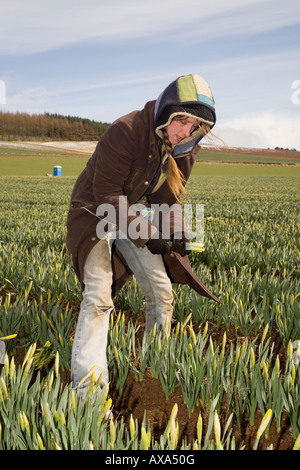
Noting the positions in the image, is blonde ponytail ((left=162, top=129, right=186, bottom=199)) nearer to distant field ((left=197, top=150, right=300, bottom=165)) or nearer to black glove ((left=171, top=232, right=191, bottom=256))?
black glove ((left=171, top=232, right=191, bottom=256))

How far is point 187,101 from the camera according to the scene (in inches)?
87.7

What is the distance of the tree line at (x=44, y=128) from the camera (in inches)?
4281

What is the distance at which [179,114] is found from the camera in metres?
2.26

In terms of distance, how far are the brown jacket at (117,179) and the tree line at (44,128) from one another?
109962 mm

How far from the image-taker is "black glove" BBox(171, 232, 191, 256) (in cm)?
264

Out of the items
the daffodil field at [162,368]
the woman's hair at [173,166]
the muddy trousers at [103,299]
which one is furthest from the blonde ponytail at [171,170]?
the daffodil field at [162,368]

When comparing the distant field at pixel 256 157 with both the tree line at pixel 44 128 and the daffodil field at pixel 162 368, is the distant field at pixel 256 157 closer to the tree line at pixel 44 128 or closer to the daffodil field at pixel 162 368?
the tree line at pixel 44 128

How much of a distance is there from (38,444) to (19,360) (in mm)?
1394

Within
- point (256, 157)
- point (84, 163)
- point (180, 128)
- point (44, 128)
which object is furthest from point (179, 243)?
point (44, 128)

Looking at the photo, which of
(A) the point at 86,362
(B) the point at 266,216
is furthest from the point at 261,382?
(B) the point at 266,216

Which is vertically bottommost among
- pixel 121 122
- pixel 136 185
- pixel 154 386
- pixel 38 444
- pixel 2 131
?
pixel 154 386

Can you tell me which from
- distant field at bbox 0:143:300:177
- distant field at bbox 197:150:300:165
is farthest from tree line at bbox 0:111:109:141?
distant field at bbox 197:150:300:165
